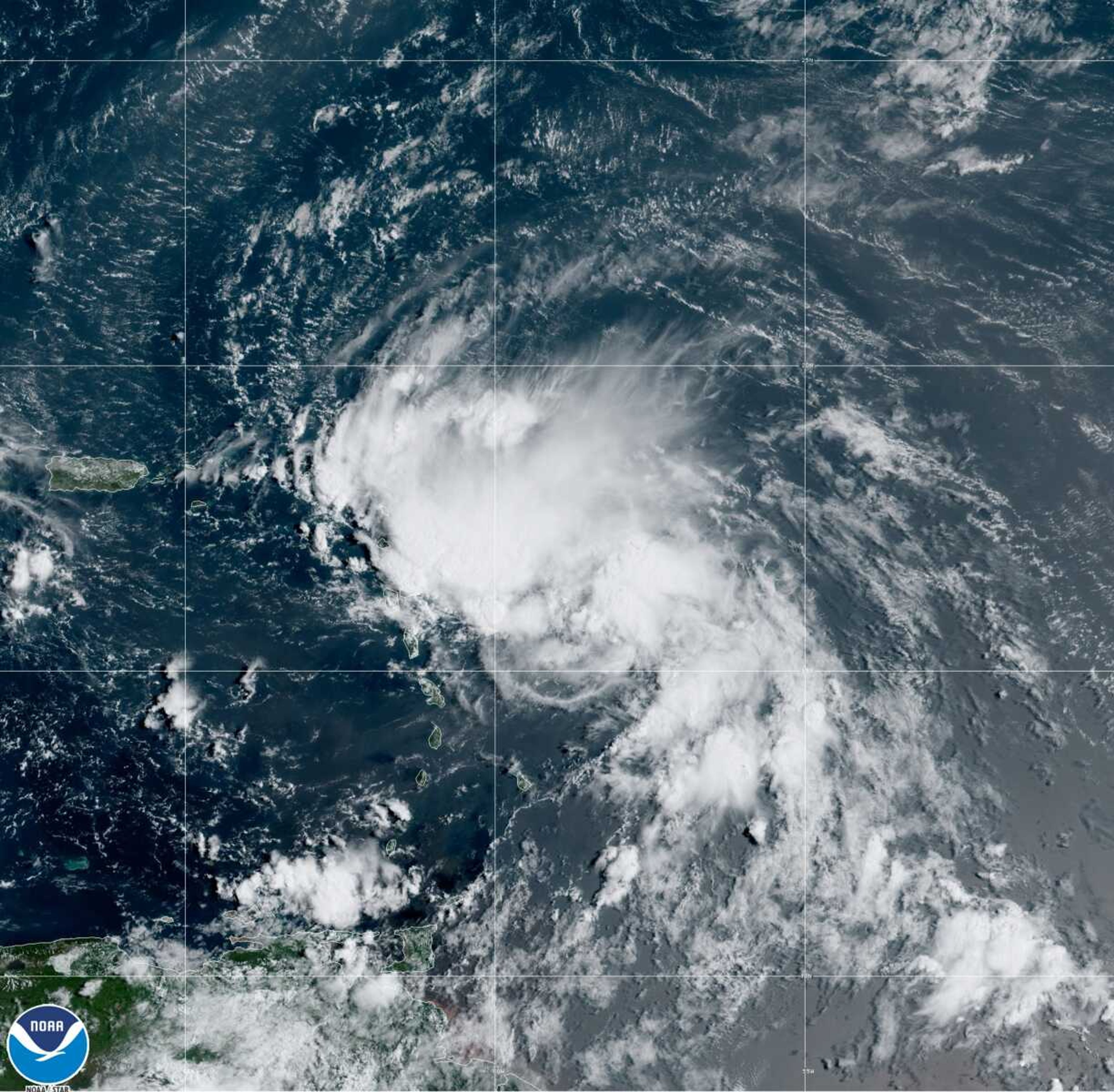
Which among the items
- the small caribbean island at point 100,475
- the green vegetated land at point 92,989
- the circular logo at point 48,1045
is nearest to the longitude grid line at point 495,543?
the green vegetated land at point 92,989

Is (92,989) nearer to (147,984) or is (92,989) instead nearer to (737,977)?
(147,984)

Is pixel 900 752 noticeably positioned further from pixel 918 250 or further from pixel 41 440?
pixel 41 440

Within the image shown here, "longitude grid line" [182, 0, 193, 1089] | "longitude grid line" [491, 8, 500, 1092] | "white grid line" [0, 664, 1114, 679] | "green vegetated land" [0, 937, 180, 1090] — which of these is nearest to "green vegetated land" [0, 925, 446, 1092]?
"green vegetated land" [0, 937, 180, 1090]

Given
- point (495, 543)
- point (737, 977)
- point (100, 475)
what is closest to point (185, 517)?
point (100, 475)

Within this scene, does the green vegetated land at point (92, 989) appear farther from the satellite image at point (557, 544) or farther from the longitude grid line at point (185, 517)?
the longitude grid line at point (185, 517)

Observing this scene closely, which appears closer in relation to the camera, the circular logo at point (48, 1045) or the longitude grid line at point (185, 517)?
the longitude grid line at point (185, 517)
